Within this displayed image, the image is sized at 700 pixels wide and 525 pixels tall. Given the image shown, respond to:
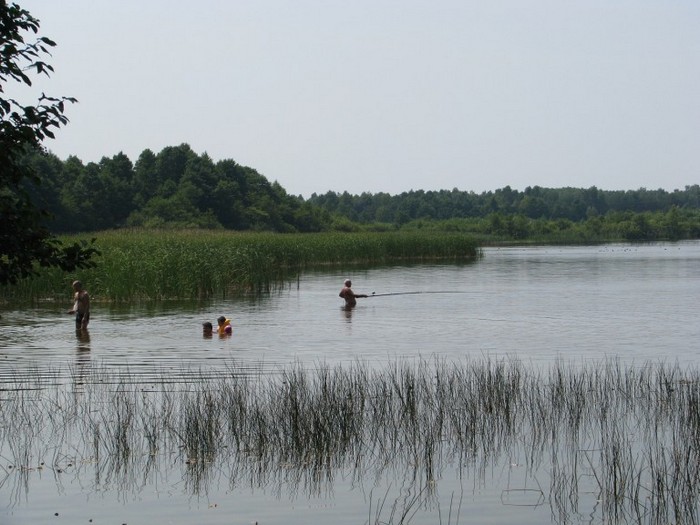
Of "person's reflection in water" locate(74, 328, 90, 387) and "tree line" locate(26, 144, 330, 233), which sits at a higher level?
"tree line" locate(26, 144, 330, 233)

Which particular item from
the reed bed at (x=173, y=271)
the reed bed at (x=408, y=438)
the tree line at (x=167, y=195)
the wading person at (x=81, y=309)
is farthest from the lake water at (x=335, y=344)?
the tree line at (x=167, y=195)

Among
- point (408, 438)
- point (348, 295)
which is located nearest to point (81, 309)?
point (348, 295)

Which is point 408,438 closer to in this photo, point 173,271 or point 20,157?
point 20,157

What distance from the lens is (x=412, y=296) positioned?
39.1 m

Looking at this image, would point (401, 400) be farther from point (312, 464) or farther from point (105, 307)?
point (105, 307)

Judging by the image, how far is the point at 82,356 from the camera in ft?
68.1

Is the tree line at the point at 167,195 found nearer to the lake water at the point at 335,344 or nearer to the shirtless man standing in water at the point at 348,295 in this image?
the lake water at the point at 335,344

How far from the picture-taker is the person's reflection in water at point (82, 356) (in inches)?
674

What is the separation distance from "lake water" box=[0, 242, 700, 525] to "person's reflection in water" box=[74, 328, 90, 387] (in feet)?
0.27

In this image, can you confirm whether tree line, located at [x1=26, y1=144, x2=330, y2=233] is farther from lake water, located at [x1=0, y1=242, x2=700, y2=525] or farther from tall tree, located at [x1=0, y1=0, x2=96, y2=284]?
tall tree, located at [x1=0, y1=0, x2=96, y2=284]

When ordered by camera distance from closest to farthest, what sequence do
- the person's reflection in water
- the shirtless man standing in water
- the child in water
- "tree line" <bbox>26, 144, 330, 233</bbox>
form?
the person's reflection in water < the child in water < the shirtless man standing in water < "tree line" <bbox>26, 144, 330, 233</bbox>

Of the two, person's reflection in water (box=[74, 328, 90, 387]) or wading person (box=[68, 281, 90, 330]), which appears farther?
wading person (box=[68, 281, 90, 330])

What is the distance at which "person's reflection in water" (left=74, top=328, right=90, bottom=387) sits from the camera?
1712cm

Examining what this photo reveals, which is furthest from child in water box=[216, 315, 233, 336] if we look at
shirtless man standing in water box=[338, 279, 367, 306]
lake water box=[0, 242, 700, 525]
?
shirtless man standing in water box=[338, 279, 367, 306]
